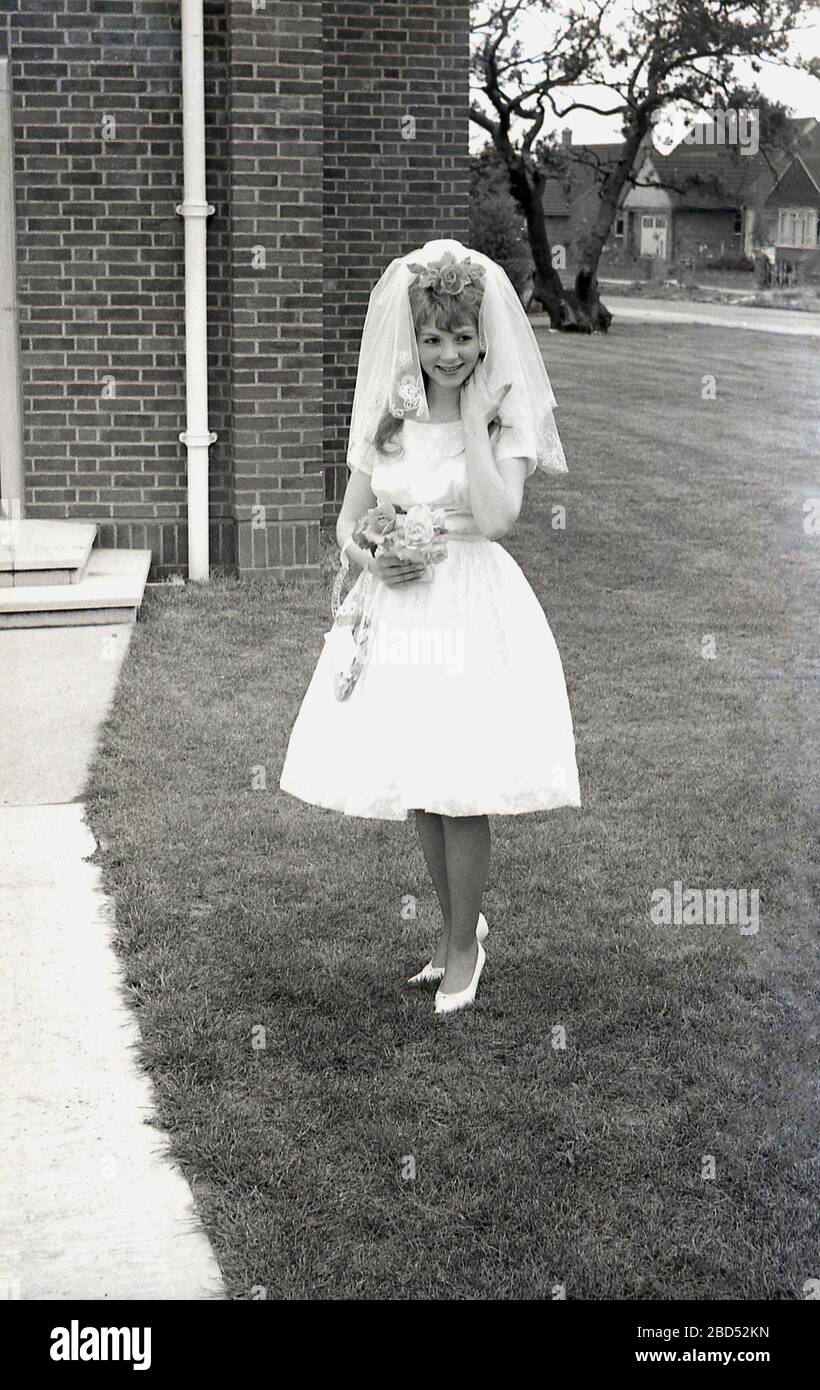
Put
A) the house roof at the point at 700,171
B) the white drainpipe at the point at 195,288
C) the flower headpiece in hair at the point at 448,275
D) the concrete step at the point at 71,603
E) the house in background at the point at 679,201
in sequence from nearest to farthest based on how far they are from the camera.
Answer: the flower headpiece in hair at the point at 448,275 → the house roof at the point at 700,171 → the house in background at the point at 679,201 → the concrete step at the point at 71,603 → the white drainpipe at the point at 195,288

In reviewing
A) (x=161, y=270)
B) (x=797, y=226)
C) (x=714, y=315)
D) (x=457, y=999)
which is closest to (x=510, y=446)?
(x=797, y=226)

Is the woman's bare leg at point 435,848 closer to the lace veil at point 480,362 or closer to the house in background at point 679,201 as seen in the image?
the lace veil at point 480,362

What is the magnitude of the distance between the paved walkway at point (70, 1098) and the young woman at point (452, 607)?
0.82 metres

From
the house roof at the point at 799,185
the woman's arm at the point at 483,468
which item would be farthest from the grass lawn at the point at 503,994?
the house roof at the point at 799,185

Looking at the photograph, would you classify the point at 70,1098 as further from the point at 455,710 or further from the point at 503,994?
the point at 455,710

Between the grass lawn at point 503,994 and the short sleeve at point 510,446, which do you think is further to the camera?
the short sleeve at point 510,446

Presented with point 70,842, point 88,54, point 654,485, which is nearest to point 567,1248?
point 70,842

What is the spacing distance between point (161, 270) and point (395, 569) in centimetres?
563

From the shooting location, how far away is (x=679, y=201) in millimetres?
11742

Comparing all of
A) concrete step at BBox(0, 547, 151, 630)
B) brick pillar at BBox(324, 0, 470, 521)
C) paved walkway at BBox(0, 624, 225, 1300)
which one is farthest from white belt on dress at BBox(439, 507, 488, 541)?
brick pillar at BBox(324, 0, 470, 521)

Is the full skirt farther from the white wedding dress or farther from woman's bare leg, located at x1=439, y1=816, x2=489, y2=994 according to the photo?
woman's bare leg, located at x1=439, y1=816, x2=489, y2=994

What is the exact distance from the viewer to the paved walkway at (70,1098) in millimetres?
2979

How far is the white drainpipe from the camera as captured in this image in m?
8.53

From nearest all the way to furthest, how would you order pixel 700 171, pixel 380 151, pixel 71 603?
pixel 71 603, pixel 380 151, pixel 700 171
